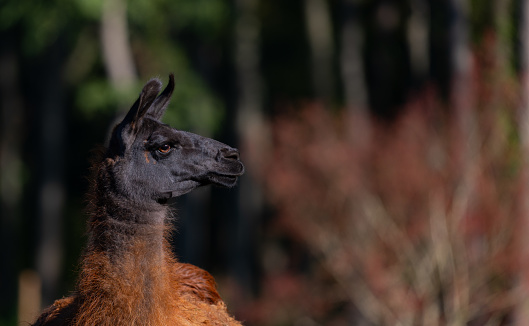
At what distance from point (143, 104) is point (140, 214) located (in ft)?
2.28

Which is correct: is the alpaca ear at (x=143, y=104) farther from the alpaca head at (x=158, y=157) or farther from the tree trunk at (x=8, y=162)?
the tree trunk at (x=8, y=162)

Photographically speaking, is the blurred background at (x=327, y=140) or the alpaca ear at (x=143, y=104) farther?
the blurred background at (x=327, y=140)

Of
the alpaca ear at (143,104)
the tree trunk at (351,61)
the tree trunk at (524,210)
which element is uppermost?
the tree trunk at (351,61)

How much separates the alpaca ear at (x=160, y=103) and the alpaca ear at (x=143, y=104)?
6.9 inches

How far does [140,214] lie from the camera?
16.8 feet

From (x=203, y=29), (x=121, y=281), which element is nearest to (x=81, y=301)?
(x=121, y=281)

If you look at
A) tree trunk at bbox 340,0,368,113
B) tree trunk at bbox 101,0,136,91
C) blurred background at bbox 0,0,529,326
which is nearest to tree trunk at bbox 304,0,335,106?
blurred background at bbox 0,0,529,326

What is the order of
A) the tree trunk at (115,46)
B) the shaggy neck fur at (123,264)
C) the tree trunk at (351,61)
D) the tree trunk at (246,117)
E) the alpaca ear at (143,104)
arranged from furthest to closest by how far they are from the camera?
1. the tree trunk at (246,117)
2. the tree trunk at (351,61)
3. the tree trunk at (115,46)
4. the alpaca ear at (143,104)
5. the shaggy neck fur at (123,264)

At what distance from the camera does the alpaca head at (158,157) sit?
5.18m

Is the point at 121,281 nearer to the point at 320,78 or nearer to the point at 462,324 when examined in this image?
the point at 462,324

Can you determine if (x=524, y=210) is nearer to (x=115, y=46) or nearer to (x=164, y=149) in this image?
(x=164, y=149)

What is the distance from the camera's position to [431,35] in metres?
28.0

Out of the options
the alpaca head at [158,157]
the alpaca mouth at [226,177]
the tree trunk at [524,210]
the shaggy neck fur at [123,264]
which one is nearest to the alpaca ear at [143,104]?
the alpaca head at [158,157]

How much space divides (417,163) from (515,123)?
5.35 feet
